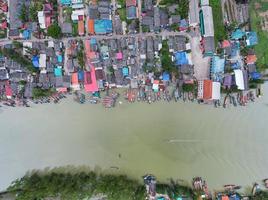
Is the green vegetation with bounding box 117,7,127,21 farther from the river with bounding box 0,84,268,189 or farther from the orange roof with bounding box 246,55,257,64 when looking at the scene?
the orange roof with bounding box 246,55,257,64

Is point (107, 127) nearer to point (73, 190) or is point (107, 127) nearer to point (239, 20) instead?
point (73, 190)

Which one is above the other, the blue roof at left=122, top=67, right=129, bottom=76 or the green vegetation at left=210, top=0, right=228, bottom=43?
the green vegetation at left=210, top=0, right=228, bottom=43

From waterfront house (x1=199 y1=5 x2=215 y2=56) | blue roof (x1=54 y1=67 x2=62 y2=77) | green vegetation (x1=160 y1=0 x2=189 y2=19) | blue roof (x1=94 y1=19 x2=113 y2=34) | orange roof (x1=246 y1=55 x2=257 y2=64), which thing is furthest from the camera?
blue roof (x1=54 y1=67 x2=62 y2=77)

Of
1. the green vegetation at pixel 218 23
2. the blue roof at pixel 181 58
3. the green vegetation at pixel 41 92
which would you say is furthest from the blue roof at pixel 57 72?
the green vegetation at pixel 218 23

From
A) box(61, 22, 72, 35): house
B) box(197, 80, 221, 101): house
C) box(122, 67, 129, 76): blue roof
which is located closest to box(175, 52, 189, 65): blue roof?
box(197, 80, 221, 101): house

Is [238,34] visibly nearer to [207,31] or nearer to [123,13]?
[207,31]

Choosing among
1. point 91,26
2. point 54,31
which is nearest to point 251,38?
point 91,26
